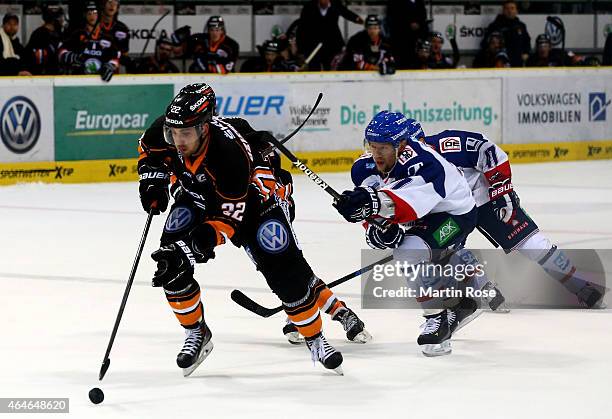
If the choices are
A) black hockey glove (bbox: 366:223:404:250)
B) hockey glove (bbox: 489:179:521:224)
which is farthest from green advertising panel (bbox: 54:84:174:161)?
black hockey glove (bbox: 366:223:404:250)

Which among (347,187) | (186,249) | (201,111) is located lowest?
(347,187)

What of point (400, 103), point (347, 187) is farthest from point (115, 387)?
point (400, 103)

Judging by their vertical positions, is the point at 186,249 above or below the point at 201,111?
below

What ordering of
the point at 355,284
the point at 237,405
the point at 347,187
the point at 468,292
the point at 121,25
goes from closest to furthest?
the point at 237,405 < the point at 468,292 < the point at 355,284 < the point at 347,187 < the point at 121,25

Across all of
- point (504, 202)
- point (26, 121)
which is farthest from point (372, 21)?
point (504, 202)

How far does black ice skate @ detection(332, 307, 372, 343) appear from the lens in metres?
5.75

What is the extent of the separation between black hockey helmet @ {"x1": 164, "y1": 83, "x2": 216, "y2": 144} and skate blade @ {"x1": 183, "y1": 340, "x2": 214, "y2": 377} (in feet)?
2.79

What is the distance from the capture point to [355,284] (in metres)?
7.38

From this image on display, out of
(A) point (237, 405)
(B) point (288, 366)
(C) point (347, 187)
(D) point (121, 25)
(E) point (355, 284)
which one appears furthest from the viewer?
(D) point (121, 25)

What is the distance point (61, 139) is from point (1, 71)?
2.72 feet

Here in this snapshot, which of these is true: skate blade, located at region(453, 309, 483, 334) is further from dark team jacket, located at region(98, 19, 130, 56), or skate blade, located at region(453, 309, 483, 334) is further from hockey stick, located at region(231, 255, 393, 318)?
dark team jacket, located at region(98, 19, 130, 56)

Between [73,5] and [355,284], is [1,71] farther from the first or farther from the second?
[355,284]

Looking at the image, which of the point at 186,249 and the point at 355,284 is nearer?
the point at 186,249

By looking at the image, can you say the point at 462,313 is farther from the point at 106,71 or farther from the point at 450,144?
the point at 106,71
